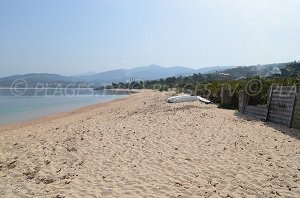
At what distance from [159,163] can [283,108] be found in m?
6.79

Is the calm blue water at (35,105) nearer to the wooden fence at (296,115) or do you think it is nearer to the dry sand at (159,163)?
the dry sand at (159,163)

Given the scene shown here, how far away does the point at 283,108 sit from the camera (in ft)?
39.5

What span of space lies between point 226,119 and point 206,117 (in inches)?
38.8

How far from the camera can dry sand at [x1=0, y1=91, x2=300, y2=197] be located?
564 cm

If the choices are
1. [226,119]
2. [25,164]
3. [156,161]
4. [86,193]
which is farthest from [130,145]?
[226,119]

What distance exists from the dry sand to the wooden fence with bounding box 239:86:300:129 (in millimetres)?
603

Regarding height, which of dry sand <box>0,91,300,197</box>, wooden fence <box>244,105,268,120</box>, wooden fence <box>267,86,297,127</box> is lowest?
dry sand <box>0,91,300,197</box>

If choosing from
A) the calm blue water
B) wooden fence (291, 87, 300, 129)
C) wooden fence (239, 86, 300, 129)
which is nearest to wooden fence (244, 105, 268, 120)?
wooden fence (239, 86, 300, 129)

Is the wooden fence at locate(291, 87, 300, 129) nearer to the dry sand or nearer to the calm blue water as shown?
the dry sand

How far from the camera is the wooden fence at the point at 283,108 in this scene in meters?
11.2

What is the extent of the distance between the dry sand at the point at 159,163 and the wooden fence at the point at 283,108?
0.60 meters

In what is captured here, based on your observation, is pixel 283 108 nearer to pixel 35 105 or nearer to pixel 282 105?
pixel 282 105

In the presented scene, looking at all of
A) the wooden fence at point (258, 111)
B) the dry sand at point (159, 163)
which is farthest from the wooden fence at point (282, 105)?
the dry sand at point (159, 163)

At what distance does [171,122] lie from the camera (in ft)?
42.5
